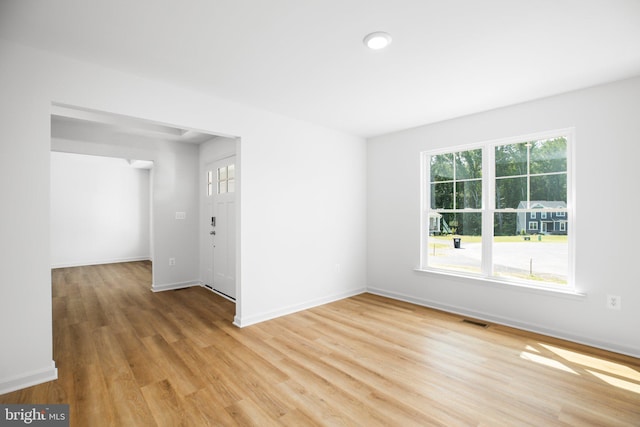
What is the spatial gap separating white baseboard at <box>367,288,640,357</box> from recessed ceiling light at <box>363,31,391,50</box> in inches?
134

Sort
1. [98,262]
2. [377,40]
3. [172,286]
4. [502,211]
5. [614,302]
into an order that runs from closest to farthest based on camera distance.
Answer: [377,40], [614,302], [502,211], [172,286], [98,262]

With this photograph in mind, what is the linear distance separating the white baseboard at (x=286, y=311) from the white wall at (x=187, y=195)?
0.8 inches

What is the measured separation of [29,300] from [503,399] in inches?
146

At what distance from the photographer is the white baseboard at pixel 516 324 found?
9.66 ft

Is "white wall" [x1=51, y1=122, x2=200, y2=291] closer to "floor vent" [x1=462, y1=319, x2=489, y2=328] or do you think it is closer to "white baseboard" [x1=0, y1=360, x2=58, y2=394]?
"white baseboard" [x1=0, y1=360, x2=58, y2=394]

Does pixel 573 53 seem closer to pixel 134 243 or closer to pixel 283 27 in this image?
pixel 283 27

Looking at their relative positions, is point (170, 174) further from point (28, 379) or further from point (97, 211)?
point (97, 211)

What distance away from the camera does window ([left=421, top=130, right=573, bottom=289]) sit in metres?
3.41

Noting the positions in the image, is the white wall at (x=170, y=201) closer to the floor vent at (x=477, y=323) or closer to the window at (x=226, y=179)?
the window at (x=226, y=179)

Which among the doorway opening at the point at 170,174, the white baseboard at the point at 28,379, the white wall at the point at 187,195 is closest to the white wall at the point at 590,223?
the white wall at the point at 187,195

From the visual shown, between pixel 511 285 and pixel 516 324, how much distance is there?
0.46 metres

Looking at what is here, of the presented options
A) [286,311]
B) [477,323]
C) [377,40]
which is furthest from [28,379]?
[477,323]

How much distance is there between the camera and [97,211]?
316 inches

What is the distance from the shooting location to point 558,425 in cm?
192
